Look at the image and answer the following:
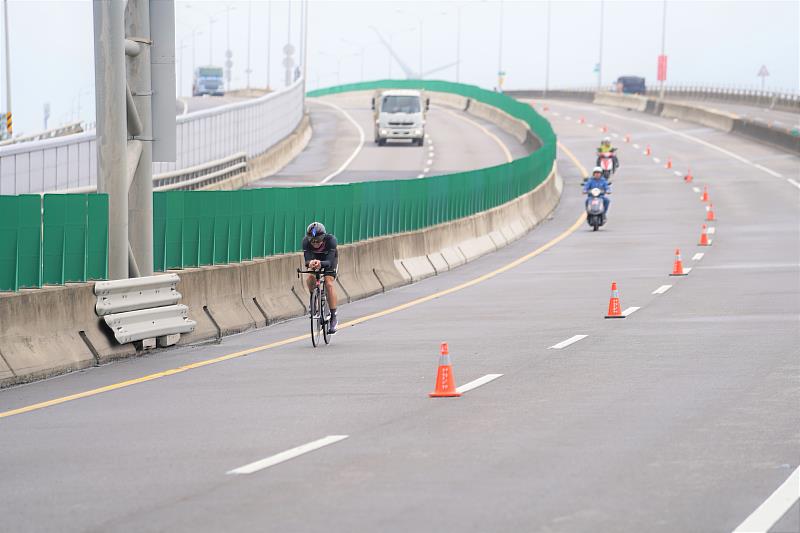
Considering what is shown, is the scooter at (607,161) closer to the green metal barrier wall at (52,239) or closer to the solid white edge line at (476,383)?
the green metal barrier wall at (52,239)

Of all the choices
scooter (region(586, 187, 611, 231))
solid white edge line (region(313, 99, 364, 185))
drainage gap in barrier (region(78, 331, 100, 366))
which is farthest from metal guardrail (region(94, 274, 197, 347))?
solid white edge line (region(313, 99, 364, 185))

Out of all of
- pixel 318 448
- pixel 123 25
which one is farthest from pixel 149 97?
pixel 318 448

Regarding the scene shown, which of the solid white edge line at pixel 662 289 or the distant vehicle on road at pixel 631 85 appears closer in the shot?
the solid white edge line at pixel 662 289

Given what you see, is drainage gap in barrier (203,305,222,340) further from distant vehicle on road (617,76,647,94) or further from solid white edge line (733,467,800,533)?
distant vehicle on road (617,76,647,94)

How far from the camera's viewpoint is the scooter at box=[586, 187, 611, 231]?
41.5m

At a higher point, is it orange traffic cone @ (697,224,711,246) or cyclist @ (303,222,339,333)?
cyclist @ (303,222,339,333)

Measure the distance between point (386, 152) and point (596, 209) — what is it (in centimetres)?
3114

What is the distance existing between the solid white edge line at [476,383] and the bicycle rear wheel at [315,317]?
3.75m

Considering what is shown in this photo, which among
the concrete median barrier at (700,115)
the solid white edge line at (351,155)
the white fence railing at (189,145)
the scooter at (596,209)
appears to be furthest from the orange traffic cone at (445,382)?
the concrete median barrier at (700,115)

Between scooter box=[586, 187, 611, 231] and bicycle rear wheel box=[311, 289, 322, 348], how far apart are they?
79.1ft

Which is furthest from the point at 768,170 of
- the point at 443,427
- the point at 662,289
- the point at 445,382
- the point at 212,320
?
the point at 443,427

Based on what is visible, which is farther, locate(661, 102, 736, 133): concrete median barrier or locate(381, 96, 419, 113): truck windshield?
locate(661, 102, 736, 133): concrete median barrier

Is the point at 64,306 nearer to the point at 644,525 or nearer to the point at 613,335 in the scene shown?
the point at 613,335

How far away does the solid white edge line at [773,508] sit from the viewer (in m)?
7.81
